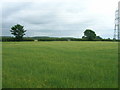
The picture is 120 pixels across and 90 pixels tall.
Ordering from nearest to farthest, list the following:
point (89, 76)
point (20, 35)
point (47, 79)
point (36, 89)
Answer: point (36, 89), point (47, 79), point (89, 76), point (20, 35)

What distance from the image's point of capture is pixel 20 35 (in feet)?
213

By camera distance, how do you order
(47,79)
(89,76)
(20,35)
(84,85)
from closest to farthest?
(84,85) → (47,79) → (89,76) → (20,35)

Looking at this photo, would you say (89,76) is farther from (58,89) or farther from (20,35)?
(20,35)

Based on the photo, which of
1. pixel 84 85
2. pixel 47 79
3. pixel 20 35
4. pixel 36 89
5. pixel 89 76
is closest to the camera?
pixel 36 89

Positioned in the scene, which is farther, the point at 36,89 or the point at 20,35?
the point at 20,35

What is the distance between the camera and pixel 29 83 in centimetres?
462

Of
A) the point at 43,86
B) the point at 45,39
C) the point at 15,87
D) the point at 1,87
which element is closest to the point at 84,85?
the point at 43,86

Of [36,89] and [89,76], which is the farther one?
[89,76]

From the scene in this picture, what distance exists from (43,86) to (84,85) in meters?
1.04

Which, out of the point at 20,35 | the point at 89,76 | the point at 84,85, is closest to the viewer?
the point at 84,85

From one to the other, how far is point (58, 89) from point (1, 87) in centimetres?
146

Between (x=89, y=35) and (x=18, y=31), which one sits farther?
(x=89, y=35)

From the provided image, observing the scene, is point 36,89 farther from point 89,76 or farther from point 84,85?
point 89,76

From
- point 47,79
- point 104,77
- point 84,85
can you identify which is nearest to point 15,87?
point 47,79
